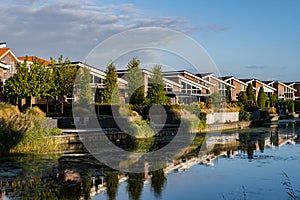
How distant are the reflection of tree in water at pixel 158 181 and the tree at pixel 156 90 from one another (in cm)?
2042

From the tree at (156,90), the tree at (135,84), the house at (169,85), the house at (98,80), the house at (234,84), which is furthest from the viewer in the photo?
the house at (234,84)

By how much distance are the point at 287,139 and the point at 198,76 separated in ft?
97.3

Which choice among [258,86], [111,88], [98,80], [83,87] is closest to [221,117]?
[111,88]

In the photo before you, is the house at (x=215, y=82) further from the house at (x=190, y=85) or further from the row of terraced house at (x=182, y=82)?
the house at (x=190, y=85)

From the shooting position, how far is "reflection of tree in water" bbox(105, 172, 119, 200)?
9.95m

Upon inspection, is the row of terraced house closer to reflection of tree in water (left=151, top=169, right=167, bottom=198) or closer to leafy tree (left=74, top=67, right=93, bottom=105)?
leafy tree (left=74, top=67, right=93, bottom=105)

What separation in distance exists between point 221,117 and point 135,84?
759 cm

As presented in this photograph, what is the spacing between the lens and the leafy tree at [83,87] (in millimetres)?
31375

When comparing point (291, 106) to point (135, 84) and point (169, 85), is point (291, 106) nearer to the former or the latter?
point (169, 85)

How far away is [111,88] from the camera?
33906mm

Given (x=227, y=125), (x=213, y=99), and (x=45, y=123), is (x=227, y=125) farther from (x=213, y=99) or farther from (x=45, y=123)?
(x=45, y=123)

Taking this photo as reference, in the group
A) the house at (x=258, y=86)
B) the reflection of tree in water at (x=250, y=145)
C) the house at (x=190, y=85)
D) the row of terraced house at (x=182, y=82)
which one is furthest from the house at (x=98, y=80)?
the house at (x=258, y=86)

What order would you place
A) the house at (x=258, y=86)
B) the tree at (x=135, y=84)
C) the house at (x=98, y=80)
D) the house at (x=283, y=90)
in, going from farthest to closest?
the house at (x=283, y=90), the house at (x=258, y=86), the house at (x=98, y=80), the tree at (x=135, y=84)

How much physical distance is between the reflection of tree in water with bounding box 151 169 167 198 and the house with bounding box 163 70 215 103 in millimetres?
30029
